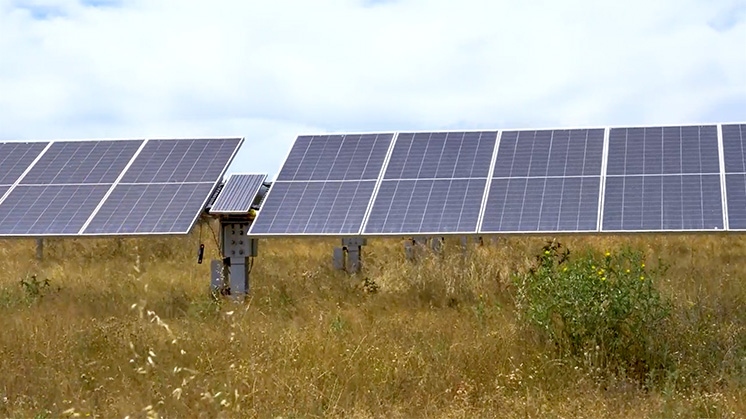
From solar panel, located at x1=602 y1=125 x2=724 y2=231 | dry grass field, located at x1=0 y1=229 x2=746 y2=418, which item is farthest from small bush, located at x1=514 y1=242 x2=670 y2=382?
solar panel, located at x1=602 y1=125 x2=724 y2=231

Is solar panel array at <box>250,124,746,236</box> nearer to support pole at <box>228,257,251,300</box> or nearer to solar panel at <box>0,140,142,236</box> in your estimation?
support pole at <box>228,257,251,300</box>

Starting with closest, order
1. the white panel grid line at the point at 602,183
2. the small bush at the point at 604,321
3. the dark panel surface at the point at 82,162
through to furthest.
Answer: the small bush at the point at 604,321 < the white panel grid line at the point at 602,183 < the dark panel surface at the point at 82,162

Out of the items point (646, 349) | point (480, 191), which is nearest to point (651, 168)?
point (480, 191)

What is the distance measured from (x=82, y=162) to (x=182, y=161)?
1890 mm

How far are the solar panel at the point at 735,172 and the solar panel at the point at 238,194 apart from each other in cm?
662

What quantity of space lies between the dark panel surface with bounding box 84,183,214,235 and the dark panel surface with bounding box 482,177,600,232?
4.25 metres

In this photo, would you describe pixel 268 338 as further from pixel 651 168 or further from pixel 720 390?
pixel 651 168

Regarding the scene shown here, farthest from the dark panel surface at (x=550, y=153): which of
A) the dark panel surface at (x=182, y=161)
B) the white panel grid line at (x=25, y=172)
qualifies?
the white panel grid line at (x=25, y=172)

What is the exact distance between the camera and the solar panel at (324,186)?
12311 millimetres

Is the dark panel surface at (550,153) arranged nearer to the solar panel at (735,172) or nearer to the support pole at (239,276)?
the solar panel at (735,172)

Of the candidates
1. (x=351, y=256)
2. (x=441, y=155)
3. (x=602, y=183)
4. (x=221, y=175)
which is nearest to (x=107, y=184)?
(x=221, y=175)

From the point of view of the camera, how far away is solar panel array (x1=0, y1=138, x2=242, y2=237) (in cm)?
1277

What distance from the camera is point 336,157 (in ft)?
46.7

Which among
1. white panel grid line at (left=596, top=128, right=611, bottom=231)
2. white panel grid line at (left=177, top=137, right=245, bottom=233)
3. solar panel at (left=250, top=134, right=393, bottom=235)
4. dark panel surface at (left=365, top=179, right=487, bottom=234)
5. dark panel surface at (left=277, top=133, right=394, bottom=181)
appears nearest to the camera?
white panel grid line at (left=596, top=128, right=611, bottom=231)
